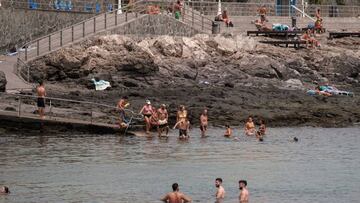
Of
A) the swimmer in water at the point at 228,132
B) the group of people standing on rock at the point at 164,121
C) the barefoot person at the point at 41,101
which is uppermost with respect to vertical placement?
the barefoot person at the point at 41,101

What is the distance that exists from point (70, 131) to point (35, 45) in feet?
45.3

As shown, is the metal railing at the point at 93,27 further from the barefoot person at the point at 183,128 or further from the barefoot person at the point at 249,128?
the barefoot person at the point at 249,128

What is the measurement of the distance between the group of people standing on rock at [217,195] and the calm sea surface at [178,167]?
0.63 meters

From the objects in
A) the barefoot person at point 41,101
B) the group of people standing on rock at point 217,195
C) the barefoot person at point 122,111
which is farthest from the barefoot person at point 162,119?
the group of people standing on rock at point 217,195

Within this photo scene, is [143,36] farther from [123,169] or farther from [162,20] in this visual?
[123,169]

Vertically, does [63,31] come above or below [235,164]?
above

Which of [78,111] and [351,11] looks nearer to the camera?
[78,111]

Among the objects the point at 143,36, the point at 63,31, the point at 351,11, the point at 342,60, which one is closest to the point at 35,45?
the point at 63,31

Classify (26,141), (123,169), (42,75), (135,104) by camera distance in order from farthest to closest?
(42,75), (135,104), (26,141), (123,169)

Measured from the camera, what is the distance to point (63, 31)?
64.2 metres

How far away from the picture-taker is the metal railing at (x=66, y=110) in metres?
50.4

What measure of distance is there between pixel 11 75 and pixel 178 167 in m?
17.0

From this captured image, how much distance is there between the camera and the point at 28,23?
6619 cm

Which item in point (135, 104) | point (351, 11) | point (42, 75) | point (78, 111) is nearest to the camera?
point (78, 111)
